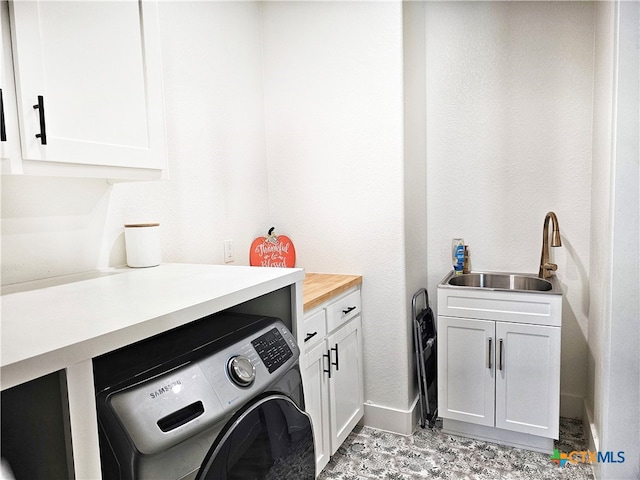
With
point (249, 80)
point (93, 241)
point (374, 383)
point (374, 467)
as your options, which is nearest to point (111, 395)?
point (93, 241)

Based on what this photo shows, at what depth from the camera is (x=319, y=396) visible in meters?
1.96

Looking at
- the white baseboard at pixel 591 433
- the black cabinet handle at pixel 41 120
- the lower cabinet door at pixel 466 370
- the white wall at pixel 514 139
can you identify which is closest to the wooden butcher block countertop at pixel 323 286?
the lower cabinet door at pixel 466 370

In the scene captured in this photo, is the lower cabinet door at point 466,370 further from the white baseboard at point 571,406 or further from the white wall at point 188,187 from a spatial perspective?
the white wall at point 188,187

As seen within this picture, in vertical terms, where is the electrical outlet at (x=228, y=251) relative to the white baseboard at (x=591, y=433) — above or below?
above

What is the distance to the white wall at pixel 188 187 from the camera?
1.45 metres

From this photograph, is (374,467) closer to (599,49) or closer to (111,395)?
(111,395)

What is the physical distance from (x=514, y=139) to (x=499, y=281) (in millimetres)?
812

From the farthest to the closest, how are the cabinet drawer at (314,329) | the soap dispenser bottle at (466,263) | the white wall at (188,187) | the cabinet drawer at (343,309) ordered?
Result: 1. the soap dispenser bottle at (466,263)
2. the cabinet drawer at (343,309)
3. the cabinet drawer at (314,329)
4. the white wall at (188,187)

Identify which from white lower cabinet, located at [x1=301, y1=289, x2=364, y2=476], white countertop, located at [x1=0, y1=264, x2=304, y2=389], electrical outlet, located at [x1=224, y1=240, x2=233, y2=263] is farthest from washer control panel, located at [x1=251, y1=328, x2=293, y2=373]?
electrical outlet, located at [x1=224, y1=240, x2=233, y2=263]

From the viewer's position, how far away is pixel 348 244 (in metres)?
2.50

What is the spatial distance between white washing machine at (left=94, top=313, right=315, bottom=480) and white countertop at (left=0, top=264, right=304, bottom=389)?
0.27 feet

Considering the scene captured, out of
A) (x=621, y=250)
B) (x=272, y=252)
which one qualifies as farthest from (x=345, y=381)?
(x=621, y=250)

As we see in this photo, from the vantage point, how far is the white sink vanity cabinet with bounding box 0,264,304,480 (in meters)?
0.73

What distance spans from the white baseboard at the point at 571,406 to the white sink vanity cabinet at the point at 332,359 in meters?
1.16
